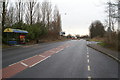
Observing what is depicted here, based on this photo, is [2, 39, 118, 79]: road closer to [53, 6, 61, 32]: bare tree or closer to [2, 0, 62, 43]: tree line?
[2, 0, 62, 43]: tree line

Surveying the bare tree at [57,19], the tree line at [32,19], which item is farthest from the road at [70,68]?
the bare tree at [57,19]

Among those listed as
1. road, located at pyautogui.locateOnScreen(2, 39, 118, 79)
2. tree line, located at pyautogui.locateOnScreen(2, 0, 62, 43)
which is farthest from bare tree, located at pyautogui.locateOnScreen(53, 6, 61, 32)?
road, located at pyautogui.locateOnScreen(2, 39, 118, 79)

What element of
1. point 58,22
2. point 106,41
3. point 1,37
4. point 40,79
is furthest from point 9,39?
point 58,22

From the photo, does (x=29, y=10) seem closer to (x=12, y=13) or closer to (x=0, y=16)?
(x=12, y=13)

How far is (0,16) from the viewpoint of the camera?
2722 centimetres

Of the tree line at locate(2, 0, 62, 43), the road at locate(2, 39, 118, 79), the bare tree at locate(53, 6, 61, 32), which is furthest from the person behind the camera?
the bare tree at locate(53, 6, 61, 32)

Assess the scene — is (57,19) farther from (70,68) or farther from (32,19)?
(70,68)

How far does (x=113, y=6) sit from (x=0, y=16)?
19079mm

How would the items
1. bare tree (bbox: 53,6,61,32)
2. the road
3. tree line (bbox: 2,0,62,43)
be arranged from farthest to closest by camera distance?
bare tree (bbox: 53,6,61,32)
tree line (bbox: 2,0,62,43)
the road

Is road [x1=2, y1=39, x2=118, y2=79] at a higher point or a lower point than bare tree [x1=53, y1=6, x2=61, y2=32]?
lower

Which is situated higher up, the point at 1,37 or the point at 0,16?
the point at 0,16

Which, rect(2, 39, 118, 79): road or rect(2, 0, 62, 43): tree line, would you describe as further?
rect(2, 0, 62, 43): tree line

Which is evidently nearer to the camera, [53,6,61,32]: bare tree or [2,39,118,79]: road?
[2,39,118,79]: road

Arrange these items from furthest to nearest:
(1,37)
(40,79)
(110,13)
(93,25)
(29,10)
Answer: (93,25), (29,10), (1,37), (110,13), (40,79)
